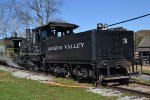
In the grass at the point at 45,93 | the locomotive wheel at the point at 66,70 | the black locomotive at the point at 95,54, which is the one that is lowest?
the grass at the point at 45,93

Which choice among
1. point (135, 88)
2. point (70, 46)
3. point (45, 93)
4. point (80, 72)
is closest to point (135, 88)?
point (135, 88)

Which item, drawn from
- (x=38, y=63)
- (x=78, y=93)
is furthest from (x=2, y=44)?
(x=78, y=93)

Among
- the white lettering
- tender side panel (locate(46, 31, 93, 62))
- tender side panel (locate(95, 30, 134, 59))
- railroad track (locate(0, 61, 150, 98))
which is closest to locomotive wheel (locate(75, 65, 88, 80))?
tender side panel (locate(46, 31, 93, 62))

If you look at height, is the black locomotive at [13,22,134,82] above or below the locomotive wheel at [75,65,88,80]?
above

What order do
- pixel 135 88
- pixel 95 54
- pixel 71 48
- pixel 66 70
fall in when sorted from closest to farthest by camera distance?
1. pixel 135 88
2. pixel 95 54
3. pixel 71 48
4. pixel 66 70

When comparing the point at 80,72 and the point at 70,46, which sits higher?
the point at 70,46

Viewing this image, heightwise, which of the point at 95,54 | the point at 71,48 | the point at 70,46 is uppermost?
the point at 70,46

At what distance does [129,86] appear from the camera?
14.6 meters

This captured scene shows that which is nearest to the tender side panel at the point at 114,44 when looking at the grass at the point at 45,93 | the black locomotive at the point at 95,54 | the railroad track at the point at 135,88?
the black locomotive at the point at 95,54

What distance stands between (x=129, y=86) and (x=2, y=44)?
69.8 feet

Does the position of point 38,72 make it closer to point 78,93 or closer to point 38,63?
point 38,63

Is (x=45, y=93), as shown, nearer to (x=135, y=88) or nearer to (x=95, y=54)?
(x=95, y=54)

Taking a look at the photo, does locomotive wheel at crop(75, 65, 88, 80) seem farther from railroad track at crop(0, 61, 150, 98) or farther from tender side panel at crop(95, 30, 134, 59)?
railroad track at crop(0, 61, 150, 98)

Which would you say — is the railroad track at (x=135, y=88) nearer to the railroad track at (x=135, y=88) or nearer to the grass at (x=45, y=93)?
the railroad track at (x=135, y=88)
